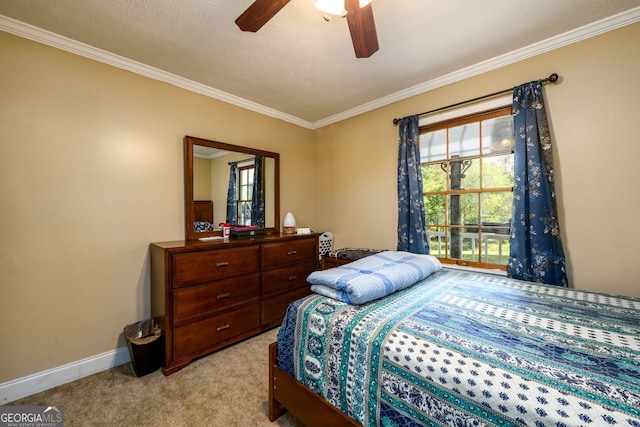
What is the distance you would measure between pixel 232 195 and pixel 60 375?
6.24ft

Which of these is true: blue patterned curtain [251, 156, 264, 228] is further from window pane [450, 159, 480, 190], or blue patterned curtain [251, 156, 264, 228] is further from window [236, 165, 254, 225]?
window pane [450, 159, 480, 190]

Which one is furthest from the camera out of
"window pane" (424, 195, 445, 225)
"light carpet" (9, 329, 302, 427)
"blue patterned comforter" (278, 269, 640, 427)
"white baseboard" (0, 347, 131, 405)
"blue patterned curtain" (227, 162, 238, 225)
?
"blue patterned curtain" (227, 162, 238, 225)

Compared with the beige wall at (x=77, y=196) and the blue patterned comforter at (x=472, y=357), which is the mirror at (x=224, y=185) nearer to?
the beige wall at (x=77, y=196)

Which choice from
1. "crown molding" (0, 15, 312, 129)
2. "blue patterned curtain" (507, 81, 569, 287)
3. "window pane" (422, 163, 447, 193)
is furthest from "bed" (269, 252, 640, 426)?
"crown molding" (0, 15, 312, 129)

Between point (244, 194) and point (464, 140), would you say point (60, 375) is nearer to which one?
point (244, 194)

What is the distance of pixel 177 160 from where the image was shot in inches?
95.2

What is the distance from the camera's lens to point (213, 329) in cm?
217

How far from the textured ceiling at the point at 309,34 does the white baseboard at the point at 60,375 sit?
238 centimetres

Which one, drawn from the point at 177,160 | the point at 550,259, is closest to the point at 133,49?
the point at 177,160

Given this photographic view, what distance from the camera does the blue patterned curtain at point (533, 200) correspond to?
6.16ft

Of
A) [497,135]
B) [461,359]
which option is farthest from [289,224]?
[461,359]

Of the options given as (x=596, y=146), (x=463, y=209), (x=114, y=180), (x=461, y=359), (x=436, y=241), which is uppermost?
(x=596, y=146)

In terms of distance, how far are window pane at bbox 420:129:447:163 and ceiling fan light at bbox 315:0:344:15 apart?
5.64 feet

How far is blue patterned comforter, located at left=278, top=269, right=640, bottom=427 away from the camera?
765 millimetres
